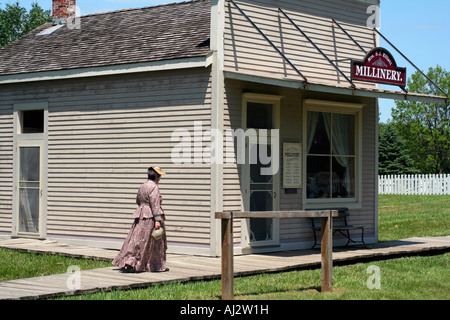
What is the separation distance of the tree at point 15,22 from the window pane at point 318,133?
30.6 metres

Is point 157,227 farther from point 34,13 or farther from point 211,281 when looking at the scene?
point 34,13

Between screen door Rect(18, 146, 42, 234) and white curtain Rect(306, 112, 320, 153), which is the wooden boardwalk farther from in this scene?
white curtain Rect(306, 112, 320, 153)

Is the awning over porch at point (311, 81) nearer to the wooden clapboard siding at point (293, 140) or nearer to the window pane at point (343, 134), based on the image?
the wooden clapboard siding at point (293, 140)

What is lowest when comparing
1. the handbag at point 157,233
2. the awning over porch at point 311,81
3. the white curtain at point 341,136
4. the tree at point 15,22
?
the handbag at point 157,233

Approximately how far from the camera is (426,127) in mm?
64438

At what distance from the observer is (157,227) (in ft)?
36.9

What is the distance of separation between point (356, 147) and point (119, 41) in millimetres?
5628

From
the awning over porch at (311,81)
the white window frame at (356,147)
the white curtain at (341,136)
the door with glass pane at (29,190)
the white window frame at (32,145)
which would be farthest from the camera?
the door with glass pane at (29,190)

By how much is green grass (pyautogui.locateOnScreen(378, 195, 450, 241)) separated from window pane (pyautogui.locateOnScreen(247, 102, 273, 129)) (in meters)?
6.02

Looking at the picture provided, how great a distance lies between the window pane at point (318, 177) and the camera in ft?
50.4

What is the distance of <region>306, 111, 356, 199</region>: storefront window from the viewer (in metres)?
15.4

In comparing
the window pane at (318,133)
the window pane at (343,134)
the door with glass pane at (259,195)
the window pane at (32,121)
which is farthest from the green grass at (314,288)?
the window pane at (32,121)

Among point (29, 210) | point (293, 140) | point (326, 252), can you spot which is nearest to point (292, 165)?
point (293, 140)

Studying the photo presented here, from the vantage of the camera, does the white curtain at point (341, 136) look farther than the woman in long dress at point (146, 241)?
Yes
